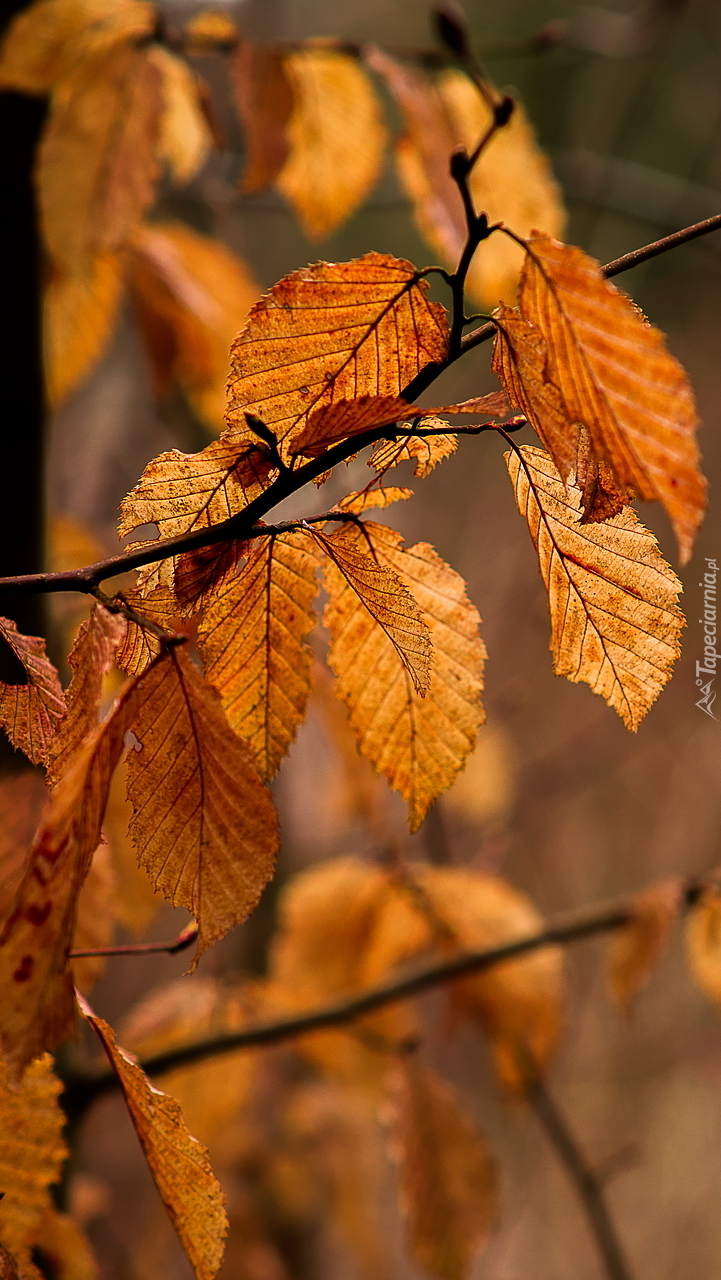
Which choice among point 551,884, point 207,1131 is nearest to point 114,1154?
point 551,884

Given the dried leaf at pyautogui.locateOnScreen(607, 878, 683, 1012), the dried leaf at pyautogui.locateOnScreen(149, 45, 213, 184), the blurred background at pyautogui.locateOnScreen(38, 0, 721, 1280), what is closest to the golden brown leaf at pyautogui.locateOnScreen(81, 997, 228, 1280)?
the dried leaf at pyautogui.locateOnScreen(607, 878, 683, 1012)

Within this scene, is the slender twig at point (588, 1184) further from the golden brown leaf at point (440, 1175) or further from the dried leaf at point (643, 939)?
the dried leaf at point (643, 939)

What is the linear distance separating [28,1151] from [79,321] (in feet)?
2.50

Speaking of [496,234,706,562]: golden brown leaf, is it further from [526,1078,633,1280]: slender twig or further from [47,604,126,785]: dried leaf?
[526,1078,633,1280]: slender twig

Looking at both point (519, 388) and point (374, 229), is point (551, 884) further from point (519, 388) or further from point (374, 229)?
point (519, 388)

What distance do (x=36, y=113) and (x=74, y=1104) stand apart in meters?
0.84

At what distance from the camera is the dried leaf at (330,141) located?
2.74 ft

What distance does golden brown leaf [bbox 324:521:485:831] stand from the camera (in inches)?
14.7

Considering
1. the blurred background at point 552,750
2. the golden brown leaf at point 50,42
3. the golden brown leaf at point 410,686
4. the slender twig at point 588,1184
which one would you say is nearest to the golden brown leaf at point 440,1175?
the slender twig at point 588,1184

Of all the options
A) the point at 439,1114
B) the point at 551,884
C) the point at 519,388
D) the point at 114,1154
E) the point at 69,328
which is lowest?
the point at 114,1154

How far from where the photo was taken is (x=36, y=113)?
78 cm

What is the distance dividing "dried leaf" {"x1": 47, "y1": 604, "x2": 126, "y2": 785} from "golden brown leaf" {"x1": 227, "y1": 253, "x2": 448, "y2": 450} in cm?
9

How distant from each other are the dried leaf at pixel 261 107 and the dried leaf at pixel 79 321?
216mm

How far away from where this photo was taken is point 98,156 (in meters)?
0.69
